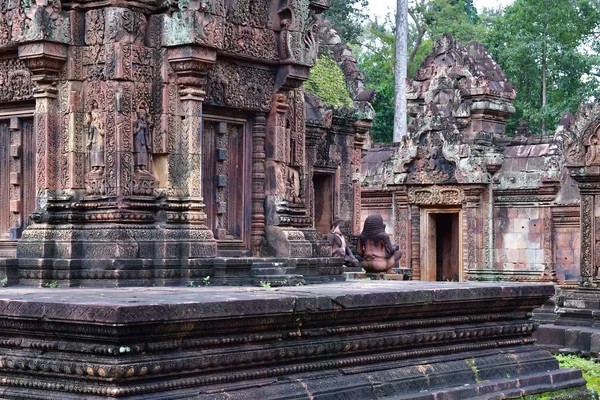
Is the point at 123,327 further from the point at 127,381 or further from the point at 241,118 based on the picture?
the point at 241,118

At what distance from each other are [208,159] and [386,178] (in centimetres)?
1515

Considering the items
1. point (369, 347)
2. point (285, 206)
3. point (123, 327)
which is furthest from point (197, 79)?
point (123, 327)

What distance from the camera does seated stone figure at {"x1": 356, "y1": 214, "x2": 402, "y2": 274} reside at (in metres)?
18.0

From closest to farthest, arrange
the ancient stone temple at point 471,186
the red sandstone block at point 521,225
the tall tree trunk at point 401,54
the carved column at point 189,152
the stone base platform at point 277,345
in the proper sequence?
the stone base platform at point 277,345 < the carved column at point 189,152 < the ancient stone temple at point 471,186 < the red sandstone block at point 521,225 < the tall tree trunk at point 401,54

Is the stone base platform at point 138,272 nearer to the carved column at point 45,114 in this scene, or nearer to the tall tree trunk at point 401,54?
the carved column at point 45,114

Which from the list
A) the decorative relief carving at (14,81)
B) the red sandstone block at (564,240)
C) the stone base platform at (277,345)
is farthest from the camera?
the red sandstone block at (564,240)

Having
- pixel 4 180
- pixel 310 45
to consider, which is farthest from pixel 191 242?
pixel 310 45

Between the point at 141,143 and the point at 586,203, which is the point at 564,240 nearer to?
the point at 586,203

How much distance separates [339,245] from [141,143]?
25.6 feet

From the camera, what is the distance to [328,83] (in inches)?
720

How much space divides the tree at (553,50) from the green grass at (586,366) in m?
20.9

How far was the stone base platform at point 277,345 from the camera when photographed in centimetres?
642

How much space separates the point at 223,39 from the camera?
386 inches

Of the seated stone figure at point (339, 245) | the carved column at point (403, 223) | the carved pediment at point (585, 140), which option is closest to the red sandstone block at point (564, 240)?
the carved column at point (403, 223)
